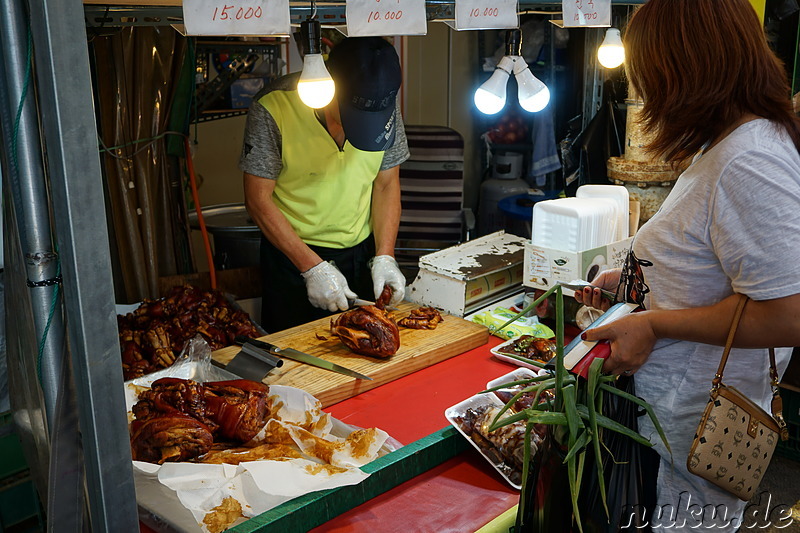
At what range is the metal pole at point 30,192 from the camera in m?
1.26

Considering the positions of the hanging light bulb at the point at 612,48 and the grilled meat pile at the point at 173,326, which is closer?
the grilled meat pile at the point at 173,326

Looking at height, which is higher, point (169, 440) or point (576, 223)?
point (576, 223)

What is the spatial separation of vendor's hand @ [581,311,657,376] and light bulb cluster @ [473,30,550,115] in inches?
59.4

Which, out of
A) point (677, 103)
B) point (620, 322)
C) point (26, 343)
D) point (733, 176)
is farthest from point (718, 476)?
point (26, 343)

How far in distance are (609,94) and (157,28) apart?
3044mm

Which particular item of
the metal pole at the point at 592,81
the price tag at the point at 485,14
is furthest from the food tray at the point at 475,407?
the metal pole at the point at 592,81

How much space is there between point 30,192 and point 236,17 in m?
0.92

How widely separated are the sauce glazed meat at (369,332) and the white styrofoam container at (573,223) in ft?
2.44

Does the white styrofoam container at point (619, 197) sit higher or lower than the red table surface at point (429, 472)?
higher

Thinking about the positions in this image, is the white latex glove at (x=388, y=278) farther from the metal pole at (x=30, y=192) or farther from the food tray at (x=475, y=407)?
the metal pole at (x=30, y=192)

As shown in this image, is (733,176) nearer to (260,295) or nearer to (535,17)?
(260,295)

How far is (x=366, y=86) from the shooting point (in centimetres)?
293

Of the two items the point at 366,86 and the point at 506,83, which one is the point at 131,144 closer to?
the point at 366,86

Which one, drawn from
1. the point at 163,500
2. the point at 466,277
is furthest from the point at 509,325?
the point at 163,500
